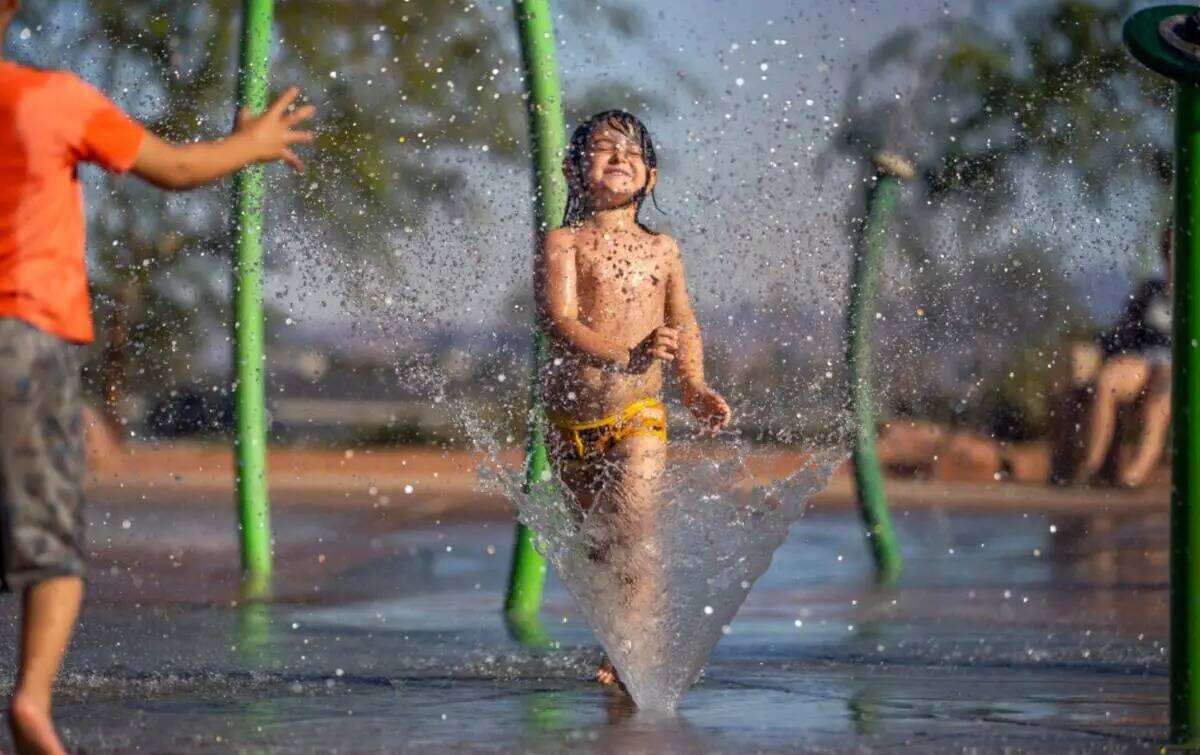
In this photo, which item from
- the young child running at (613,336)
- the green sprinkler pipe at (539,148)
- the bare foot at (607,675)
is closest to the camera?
the bare foot at (607,675)

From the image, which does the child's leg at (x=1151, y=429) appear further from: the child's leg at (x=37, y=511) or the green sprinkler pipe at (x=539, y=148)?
the child's leg at (x=37, y=511)

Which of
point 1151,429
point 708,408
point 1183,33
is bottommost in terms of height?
point 1151,429

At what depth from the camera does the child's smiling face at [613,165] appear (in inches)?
192

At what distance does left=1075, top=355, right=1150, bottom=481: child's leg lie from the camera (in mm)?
10375

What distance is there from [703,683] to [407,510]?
9418 mm

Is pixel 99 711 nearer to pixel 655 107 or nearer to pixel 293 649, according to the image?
pixel 293 649

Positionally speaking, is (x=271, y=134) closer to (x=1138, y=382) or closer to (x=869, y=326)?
(x=869, y=326)

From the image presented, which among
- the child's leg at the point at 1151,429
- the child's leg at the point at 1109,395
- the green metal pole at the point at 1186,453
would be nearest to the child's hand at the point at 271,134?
the green metal pole at the point at 1186,453

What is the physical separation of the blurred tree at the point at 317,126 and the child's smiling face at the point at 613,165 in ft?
10.2

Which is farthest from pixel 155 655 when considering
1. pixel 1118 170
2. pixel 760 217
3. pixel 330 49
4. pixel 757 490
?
pixel 330 49

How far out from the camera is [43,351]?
3004 millimetres

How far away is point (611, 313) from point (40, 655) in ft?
6.86

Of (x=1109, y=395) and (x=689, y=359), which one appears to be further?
(x=1109, y=395)

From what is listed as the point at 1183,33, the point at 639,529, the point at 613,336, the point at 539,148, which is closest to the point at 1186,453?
the point at 1183,33
